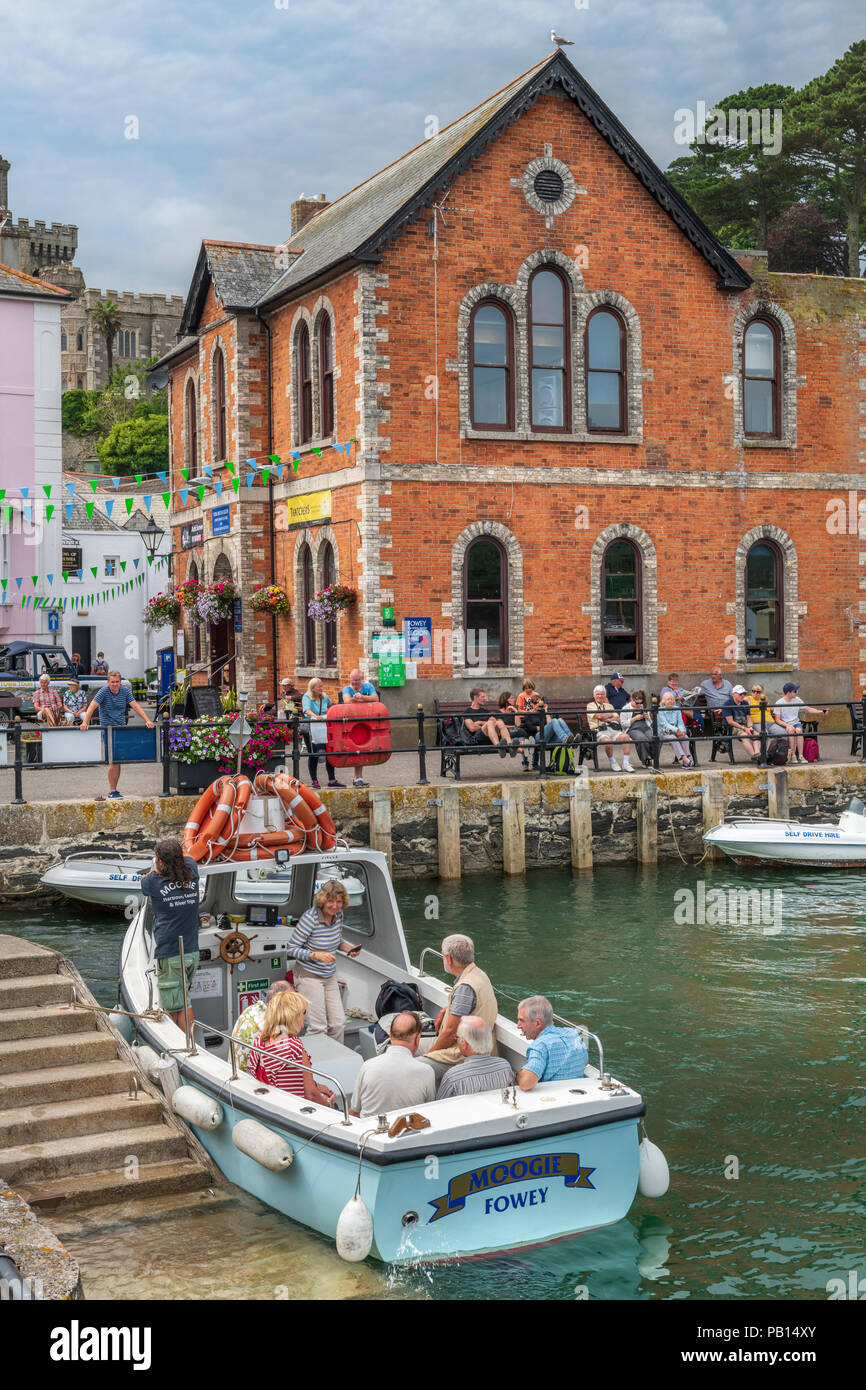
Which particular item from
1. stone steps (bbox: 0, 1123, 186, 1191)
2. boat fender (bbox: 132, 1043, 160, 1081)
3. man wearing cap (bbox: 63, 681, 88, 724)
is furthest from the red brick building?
stone steps (bbox: 0, 1123, 186, 1191)

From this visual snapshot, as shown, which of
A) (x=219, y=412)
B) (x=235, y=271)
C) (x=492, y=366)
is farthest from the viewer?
(x=219, y=412)

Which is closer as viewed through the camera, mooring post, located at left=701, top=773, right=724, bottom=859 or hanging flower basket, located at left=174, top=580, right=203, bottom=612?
mooring post, located at left=701, top=773, right=724, bottom=859

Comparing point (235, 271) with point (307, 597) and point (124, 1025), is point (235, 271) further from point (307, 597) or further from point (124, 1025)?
point (124, 1025)

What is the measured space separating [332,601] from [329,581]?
1.49 metres

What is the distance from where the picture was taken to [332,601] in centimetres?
2378

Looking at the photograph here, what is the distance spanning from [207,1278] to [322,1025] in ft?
8.90

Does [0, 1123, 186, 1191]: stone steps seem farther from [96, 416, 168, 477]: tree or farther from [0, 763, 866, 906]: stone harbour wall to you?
[96, 416, 168, 477]: tree

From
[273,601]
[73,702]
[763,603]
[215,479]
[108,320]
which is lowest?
[73,702]

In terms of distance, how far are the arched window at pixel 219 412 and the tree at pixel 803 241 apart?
109 feet

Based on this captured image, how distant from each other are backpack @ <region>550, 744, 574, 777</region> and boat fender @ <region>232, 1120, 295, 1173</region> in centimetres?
1243

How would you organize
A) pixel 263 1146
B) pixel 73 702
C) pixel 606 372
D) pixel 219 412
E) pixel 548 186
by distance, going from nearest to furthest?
pixel 263 1146
pixel 548 186
pixel 606 372
pixel 73 702
pixel 219 412

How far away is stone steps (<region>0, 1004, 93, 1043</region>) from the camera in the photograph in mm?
9453

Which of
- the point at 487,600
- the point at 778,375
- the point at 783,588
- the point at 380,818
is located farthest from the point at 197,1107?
the point at 778,375

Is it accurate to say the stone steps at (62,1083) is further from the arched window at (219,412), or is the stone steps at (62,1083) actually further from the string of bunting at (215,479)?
the arched window at (219,412)
